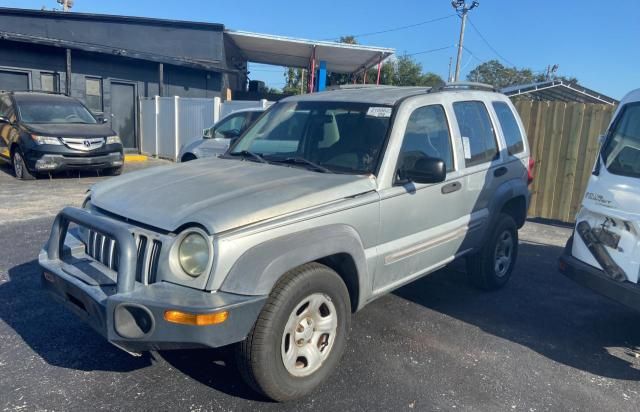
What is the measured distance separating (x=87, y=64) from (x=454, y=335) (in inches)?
618

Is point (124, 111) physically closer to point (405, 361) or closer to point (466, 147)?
point (466, 147)

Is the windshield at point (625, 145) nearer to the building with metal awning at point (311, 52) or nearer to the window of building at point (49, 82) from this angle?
the building with metal awning at point (311, 52)

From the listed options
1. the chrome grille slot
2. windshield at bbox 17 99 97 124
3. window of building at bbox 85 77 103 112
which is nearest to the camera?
the chrome grille slot

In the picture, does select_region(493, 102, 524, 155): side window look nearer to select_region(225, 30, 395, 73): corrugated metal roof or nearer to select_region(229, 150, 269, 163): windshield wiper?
select_region(229, 150, 269, 163): windshield wiper

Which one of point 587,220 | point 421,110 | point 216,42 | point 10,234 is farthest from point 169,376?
point 216,42

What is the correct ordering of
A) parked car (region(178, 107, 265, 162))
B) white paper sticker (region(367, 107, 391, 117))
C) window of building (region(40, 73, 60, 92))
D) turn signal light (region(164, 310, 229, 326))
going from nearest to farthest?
turn signal light (region(164, 310, 229, 326)), white paper sticker (region(367, 107, 391, 117)), parked car (region(178, 107, 265, 162)), window of building (region(40, 73, 60, 92))

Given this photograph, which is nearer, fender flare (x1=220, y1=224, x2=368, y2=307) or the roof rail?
fender flare (x1=220, y1=224, x2=368, y2=307)

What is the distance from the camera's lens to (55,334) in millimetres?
3801

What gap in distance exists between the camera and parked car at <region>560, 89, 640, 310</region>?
3.68 m

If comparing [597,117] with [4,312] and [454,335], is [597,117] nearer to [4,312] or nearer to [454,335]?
[454,335]

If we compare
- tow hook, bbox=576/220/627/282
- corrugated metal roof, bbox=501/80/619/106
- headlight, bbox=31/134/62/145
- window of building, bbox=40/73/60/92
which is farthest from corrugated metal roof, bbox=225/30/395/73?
tow hook, bbox=576/220/627/282

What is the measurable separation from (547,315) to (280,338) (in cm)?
299

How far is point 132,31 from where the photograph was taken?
18.6 metres

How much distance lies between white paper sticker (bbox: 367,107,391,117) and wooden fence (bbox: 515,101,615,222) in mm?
5783
